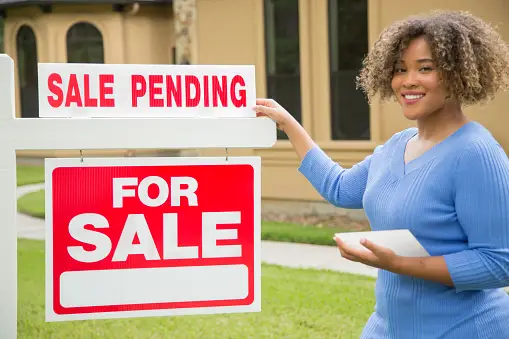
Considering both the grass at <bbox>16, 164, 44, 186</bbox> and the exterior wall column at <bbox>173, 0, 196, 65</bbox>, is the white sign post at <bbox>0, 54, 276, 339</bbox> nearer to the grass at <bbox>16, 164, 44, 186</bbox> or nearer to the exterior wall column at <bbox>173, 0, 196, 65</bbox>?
the exterior wall column at <bbox>173, 0, 196, 65</bbox>

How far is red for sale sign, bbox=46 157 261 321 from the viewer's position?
2.24 metres

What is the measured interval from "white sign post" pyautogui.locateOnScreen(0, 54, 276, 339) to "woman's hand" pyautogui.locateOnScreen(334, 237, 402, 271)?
1.66 ft

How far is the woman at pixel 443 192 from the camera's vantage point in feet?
6.39

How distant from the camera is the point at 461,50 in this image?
6.68 feet

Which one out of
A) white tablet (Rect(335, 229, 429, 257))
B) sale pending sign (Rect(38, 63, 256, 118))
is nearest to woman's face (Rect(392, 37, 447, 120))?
white tablet (Rect(335, 229, 429, 257))

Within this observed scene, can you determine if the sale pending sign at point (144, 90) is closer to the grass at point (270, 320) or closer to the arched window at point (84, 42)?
the grass at point (270, 320)

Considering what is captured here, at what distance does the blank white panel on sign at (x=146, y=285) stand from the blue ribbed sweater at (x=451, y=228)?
1.64ft

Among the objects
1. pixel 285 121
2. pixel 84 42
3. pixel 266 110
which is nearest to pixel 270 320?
pixel 285 121

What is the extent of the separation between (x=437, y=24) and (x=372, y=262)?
0.69 metres

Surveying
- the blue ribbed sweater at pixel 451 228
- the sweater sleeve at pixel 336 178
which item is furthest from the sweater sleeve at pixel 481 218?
the sweater sleeve at pixel 336 178

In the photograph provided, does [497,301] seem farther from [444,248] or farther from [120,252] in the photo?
[120,252]

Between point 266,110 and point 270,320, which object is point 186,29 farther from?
point 266,110

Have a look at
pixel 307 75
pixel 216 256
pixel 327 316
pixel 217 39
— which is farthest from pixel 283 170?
pixel 216 256

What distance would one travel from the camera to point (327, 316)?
18.1ft
